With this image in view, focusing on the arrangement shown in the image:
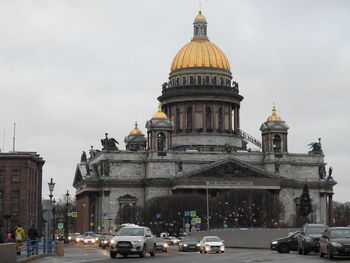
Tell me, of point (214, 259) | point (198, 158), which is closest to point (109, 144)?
point (198, 158)

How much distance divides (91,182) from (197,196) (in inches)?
972

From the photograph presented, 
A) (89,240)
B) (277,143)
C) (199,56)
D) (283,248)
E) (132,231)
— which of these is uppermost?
(199,56)

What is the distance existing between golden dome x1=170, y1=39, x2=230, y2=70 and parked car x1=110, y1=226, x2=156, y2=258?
127 meters

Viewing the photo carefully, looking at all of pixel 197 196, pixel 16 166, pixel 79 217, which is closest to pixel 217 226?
pixel 197 196

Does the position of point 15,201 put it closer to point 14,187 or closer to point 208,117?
point 14,187

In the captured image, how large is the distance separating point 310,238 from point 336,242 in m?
9.76

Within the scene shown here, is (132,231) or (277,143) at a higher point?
(277,143)

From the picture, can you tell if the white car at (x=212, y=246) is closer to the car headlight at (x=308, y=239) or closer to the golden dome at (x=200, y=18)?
the car headlight at (x=308, y=239)

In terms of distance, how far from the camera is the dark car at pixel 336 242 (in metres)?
48.2

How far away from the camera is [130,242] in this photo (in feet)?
187

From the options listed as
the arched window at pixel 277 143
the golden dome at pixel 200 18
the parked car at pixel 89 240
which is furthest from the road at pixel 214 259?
the golden dome at pixel 200 18

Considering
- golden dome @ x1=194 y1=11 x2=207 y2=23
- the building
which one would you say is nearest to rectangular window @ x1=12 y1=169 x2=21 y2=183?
the building

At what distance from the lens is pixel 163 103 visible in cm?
18975

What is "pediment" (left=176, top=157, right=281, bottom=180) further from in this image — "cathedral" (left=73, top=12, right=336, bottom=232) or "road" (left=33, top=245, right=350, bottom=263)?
"road" (left=33, top=245, right=350, bottom=263)
